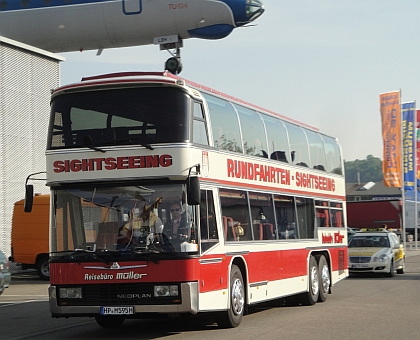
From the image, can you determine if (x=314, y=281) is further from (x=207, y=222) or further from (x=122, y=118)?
(x=122, y=118)

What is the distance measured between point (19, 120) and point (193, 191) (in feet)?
Result: 70.8

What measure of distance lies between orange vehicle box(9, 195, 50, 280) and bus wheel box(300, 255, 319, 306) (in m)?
11.8

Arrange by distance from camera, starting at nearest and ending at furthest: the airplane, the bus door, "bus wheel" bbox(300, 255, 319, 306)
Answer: "bus wheel" bbox(300, 255, 319, 306), the airplane, the bus door

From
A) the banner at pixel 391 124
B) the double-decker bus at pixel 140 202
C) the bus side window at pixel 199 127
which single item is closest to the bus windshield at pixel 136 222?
the double-decker bus at pixel 140 202

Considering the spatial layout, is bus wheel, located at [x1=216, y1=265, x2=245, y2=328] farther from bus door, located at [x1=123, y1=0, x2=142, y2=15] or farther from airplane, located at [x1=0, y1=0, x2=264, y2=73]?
bus door, located at [x1=123, y1=0, x2=142, y2=15]

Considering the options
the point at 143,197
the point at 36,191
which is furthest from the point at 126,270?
the point at 36,191

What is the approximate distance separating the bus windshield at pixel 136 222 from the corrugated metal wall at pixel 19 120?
19.2 m

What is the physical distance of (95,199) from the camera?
11930 mm

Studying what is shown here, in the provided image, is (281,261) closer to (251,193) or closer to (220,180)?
(251,193)

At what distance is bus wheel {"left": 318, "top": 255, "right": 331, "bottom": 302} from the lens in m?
18.4

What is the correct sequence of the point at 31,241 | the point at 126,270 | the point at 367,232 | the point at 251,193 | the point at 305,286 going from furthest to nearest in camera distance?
1. the point at 367,232
2. the point at 31,241
3. the point at 305,286
4. the point at 251,193
5. the point at 126,270

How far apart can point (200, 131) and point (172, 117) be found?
67 centimetres

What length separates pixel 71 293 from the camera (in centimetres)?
1183

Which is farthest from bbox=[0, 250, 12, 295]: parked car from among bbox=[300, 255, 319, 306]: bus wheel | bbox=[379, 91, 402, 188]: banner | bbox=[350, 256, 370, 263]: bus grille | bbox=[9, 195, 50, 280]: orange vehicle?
bbox=[379, 91, 402, 188]: banner
